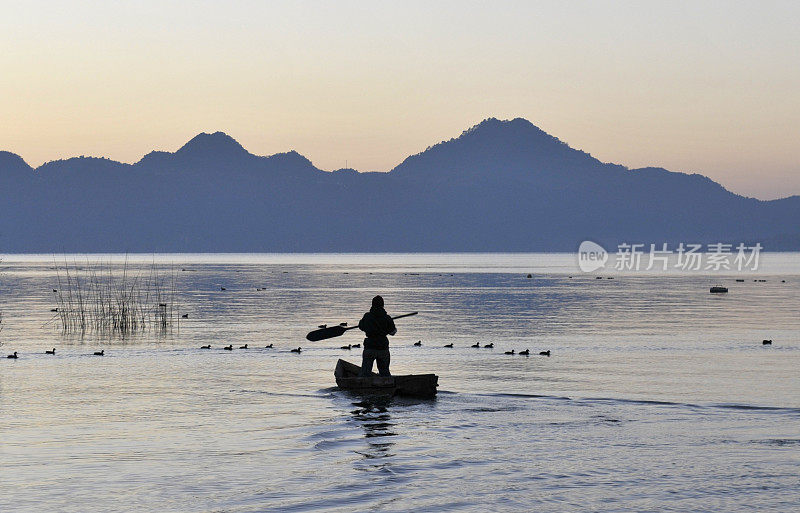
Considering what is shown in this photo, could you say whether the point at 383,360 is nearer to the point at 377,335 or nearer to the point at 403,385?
the point at 377,335

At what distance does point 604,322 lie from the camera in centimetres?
6975

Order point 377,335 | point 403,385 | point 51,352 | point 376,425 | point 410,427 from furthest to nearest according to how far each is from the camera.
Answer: point 51,352 < point 377,335 < point 403,385 < point 376,425 < point 410,427

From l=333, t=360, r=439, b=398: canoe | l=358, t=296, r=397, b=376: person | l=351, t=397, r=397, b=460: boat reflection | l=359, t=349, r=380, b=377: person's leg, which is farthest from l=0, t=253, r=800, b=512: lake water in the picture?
l=358, t=296, r=397, b=376: person

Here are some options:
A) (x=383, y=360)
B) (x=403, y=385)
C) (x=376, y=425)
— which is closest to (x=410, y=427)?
(x=376, y=425)

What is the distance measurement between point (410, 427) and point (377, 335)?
20.9ft

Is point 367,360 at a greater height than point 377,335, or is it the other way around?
point 377,335

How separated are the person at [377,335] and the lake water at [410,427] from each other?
1.52 metres

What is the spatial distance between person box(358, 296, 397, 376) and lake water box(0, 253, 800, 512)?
4.99ft

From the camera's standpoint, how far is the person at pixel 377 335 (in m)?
33.1

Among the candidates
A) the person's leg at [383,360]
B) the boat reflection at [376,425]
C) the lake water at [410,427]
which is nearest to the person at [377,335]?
the person's leg at [383,360]

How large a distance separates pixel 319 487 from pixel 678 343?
37013mm

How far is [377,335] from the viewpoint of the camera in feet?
109

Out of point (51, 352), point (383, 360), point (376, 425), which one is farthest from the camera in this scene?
point (51, 352)

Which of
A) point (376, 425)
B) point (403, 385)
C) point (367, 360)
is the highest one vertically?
point (367, 360)
